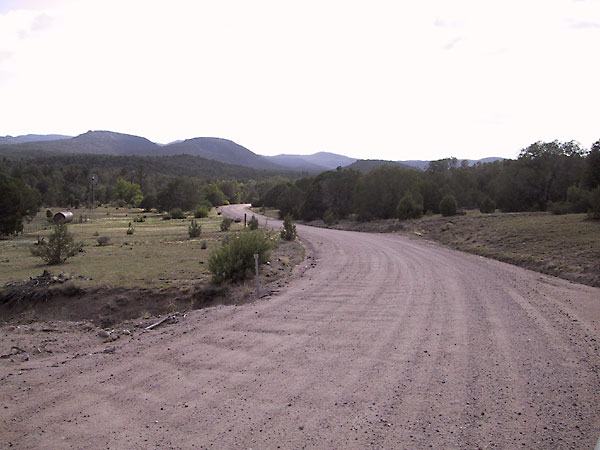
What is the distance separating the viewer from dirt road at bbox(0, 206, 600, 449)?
184 inches

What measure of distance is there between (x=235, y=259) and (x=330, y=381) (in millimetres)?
8727

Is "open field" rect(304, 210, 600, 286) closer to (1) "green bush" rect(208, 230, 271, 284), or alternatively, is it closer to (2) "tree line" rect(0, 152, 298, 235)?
(1) "green bush" rect(208, 230, 271, 284)

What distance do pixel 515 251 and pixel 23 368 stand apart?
1855cm

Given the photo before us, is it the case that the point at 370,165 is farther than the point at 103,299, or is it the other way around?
the point at 370,165

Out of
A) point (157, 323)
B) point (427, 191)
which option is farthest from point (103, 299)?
point (427, 191)

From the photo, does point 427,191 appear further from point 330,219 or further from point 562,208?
point 562,208

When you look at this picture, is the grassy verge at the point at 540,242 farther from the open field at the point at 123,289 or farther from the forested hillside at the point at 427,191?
the open field at the point at 123,289

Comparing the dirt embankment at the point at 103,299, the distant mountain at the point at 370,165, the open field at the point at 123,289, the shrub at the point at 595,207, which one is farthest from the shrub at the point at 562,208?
the dirt embankment at the point at 103,299

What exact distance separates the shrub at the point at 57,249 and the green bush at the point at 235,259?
29.2ft

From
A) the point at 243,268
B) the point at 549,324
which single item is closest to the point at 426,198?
the point at 243,268

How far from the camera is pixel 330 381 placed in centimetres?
598

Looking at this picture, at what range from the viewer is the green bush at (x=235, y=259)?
14.1 metres

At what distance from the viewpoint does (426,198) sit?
157 ft

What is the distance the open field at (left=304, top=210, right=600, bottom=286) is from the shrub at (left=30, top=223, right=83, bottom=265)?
1828 cm
